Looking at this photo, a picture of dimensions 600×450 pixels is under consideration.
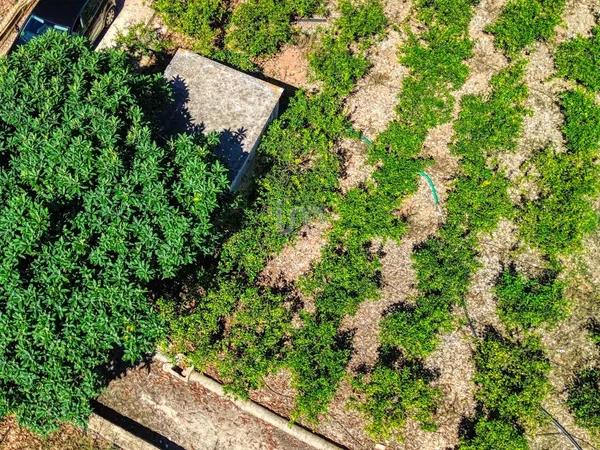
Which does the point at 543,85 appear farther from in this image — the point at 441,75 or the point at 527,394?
the point at 527,394

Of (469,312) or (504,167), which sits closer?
(469,312)

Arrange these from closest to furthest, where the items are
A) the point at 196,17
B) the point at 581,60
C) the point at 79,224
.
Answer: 1. the point at 79,224
2. the point at 581,60
3. the point at 196,17

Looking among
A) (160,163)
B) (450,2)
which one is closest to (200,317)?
(160,163)

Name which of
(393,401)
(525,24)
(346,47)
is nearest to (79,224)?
(393,401)

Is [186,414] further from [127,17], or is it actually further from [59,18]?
[127,17]

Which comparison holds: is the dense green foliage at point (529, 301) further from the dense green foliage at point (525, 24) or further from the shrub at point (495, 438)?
the dense green foliage at point (525, 24)

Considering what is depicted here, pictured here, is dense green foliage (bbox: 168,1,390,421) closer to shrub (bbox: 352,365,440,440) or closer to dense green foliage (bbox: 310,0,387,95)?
dense green foliage (bbox: 310,0,387,95)
